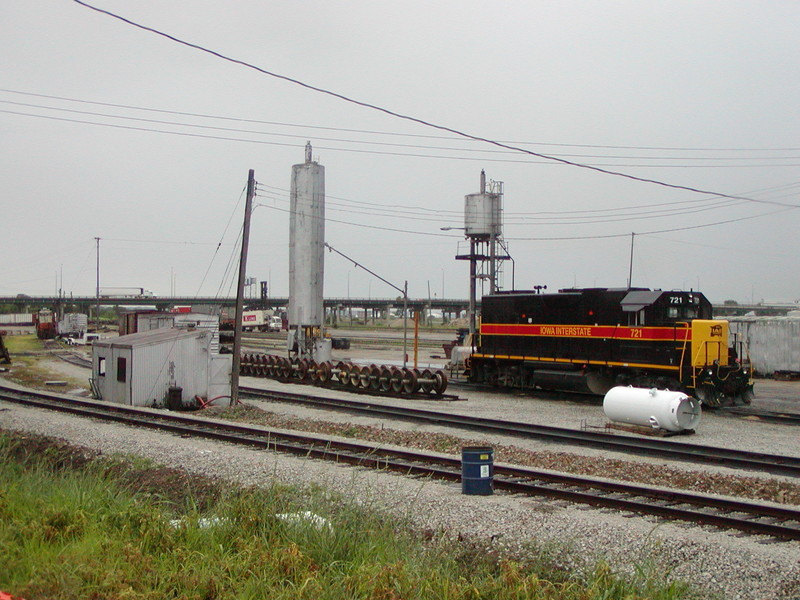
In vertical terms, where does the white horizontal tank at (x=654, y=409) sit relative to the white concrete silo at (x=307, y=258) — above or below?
below

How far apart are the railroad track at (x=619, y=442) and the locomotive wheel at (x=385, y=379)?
206 inches

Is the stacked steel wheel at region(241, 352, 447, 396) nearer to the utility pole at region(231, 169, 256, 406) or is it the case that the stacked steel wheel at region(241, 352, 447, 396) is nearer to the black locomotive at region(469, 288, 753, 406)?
the black locomotive at region(469, 288, 753, 406)

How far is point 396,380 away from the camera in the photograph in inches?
1150

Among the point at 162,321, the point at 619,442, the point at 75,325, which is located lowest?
the point at 619,442

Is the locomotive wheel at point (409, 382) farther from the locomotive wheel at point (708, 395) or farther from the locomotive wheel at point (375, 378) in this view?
the locomotive wheel at point (708, 395)

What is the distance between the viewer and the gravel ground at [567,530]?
8.04 meters

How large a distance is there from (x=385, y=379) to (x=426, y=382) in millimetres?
2074

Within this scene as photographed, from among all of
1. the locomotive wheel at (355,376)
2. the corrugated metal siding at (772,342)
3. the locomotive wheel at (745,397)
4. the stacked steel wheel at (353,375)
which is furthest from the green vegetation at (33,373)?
the corrugated metal siding at (772,342)

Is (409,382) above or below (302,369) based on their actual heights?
below

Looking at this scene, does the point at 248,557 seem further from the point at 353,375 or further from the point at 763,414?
the point at 353,375

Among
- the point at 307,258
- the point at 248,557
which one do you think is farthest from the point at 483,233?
the point at 248,557

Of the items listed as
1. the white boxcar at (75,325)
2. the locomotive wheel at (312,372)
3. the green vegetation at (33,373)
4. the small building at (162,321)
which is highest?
the small building at (162,321)

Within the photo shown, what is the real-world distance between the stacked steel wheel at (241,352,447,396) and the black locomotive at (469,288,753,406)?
313cm

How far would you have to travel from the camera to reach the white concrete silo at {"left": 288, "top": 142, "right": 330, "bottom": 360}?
35.2 meters
